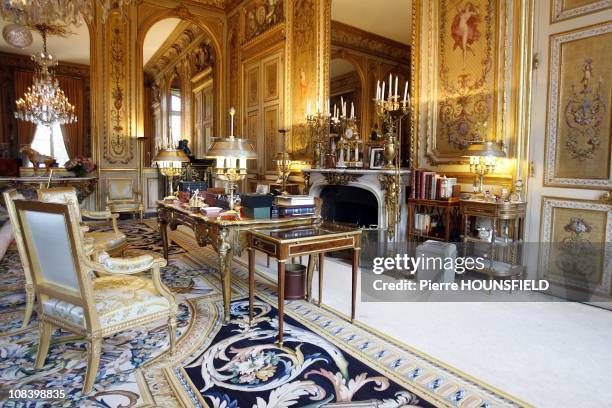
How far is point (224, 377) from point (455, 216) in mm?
3133

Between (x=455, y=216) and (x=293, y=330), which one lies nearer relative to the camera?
(x=293, y=330)

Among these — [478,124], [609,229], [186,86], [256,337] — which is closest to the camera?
[256,337]

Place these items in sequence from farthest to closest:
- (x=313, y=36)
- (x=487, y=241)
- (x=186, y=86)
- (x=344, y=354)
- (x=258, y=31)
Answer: (x=186, y=86), (x=258, y=31), (x=313, y=36), (x=487, y=241), (x=344, y=354)

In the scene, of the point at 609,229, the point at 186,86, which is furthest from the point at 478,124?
the point at 186,86

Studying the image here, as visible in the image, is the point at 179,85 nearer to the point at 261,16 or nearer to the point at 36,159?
the point at 261,16

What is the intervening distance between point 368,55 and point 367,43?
197mm

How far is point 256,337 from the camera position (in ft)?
8.70

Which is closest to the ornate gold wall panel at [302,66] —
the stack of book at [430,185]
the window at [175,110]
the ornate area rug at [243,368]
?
the stack of book at [430,185]

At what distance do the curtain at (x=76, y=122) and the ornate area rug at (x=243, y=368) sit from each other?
11207 mm

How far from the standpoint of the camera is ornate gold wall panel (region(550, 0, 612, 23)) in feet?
10.6

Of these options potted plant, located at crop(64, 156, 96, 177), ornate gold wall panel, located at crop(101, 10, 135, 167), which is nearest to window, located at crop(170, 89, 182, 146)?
ornate gold wall panel, located at crop(101, 10, 135, 167)

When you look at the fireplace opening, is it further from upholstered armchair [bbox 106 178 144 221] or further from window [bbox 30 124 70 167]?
window [bbox 30 124 70 167]

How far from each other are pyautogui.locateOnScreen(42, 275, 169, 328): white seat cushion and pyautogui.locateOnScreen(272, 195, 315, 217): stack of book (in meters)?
1.16

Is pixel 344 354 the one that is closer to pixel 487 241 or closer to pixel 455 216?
pixel 487 241
